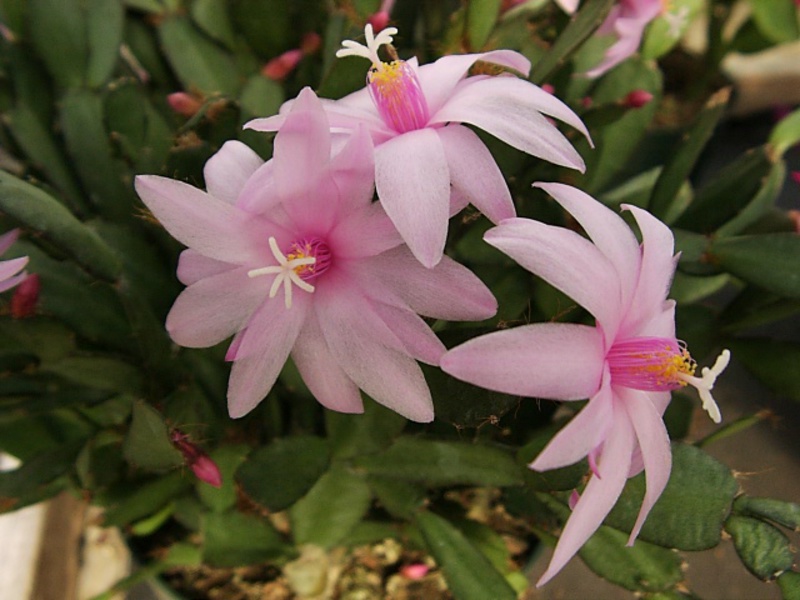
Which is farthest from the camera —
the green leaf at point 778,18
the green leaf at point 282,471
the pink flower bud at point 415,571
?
the green leaf at point 778,18

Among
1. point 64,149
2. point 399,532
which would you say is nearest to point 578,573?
point 399,532

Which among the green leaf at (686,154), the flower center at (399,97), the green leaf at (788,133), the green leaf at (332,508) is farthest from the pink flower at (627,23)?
the green leaf at (332,508)

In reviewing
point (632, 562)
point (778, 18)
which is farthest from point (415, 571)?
point (778, 18)

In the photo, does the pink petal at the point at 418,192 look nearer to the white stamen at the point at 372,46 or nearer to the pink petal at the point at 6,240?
the white stamen at the point at 372,46

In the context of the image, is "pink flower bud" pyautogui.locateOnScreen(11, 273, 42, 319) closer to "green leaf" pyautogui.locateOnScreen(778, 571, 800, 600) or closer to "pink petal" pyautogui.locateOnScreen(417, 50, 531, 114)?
"pink petal" pyautogui.locateOnScreen(417, 50, 531, 114)

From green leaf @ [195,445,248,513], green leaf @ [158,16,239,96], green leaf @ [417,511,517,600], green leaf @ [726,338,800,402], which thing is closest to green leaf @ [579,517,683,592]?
green leaf @ [417,511,517,600]

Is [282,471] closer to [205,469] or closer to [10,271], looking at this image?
[205,469]

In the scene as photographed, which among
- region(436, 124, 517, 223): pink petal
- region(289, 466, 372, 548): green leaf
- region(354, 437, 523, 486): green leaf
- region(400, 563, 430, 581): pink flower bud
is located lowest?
region(400, 563, 430, 581): pink flower bud
